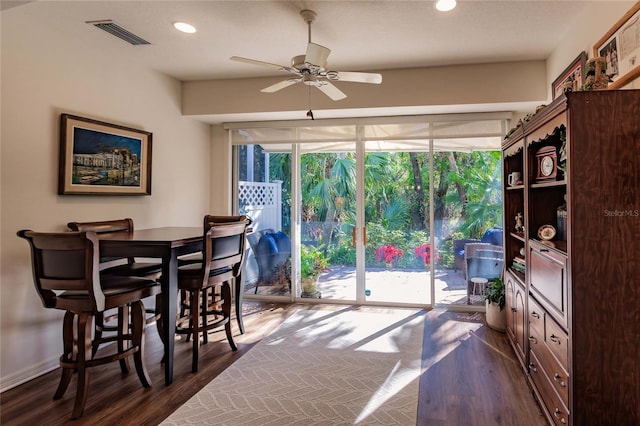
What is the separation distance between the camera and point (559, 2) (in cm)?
265

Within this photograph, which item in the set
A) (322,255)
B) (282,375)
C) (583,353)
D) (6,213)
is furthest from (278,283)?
(583,353)

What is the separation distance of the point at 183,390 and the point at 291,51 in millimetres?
2917

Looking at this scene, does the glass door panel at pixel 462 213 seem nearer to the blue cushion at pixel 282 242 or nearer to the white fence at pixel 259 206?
the blue cushion at pixel 282 242

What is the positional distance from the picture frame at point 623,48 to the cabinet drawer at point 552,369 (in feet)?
5.21

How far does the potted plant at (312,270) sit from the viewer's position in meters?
4.91

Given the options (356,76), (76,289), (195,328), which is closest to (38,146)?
(76,289)

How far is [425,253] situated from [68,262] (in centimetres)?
365

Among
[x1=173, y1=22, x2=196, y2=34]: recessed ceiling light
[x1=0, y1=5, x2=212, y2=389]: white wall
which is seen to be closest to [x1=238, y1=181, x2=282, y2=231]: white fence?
[x1=0, y1=5, x2=212, y2=389]: white wall

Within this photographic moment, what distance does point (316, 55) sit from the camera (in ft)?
8.26

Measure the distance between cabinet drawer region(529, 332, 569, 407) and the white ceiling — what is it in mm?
2325

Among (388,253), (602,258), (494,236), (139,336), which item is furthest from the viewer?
(388,253)

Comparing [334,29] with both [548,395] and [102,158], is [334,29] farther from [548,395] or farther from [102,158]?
[548,395]

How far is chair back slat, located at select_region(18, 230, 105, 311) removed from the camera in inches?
85.7

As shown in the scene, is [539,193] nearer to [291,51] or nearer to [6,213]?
[291,51]
